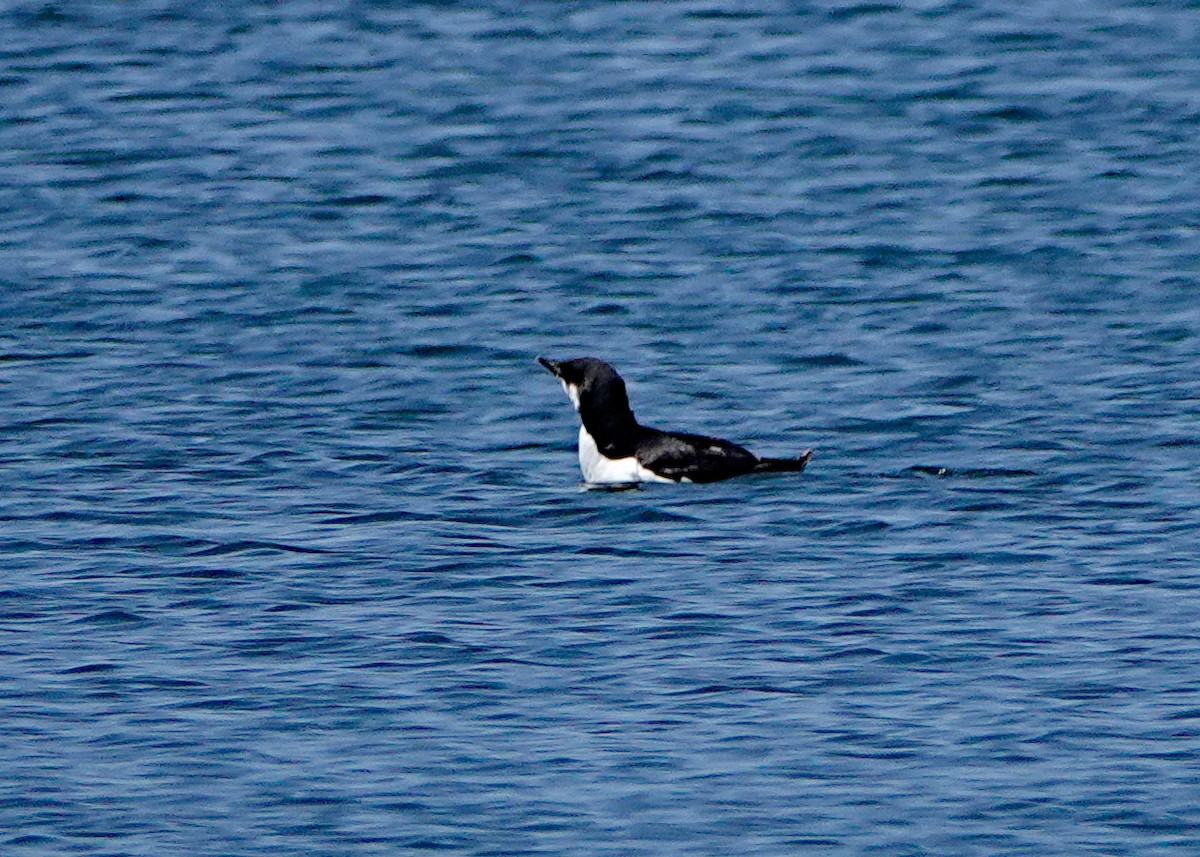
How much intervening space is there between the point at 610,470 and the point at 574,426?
1763 mm

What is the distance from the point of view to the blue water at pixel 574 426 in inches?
412

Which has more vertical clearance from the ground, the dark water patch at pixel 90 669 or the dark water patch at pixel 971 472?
the dark water patch at pixel 90 669

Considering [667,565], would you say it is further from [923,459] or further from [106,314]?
[106,314]

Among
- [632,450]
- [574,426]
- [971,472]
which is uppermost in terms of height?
[632,450]

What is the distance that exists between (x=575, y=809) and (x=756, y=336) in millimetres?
9509

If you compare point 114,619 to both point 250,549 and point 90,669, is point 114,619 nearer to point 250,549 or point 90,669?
point 90,669

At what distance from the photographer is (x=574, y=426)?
1731cm

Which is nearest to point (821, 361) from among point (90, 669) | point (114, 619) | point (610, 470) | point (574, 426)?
point (574, 426)

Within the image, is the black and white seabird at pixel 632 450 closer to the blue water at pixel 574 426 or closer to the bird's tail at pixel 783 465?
the bird's tail at pixel 783 465

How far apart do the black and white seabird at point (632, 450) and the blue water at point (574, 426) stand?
0.65ft

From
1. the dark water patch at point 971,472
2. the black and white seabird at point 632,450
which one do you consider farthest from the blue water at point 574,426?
the black and white seabird at point 632,450

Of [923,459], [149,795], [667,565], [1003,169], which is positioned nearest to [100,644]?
[149,795]

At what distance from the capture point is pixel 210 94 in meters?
27.5

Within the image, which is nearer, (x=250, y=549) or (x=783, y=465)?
(x=250, y=549)
